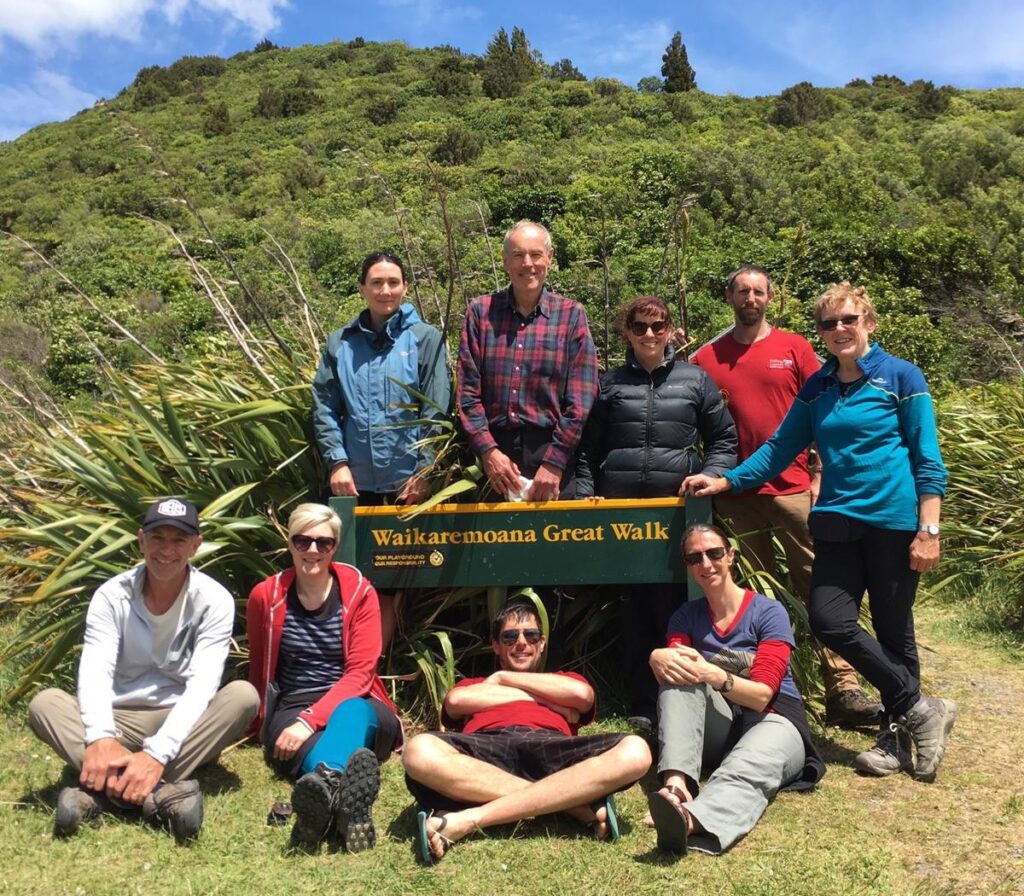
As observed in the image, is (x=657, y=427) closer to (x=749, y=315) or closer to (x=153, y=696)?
(x=749, y=315)

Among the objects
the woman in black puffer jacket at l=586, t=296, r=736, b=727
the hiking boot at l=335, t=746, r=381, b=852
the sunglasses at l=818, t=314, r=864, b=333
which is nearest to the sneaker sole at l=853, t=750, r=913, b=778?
the woman in black puffer jacket at l=586, t=296, r=736, b=727

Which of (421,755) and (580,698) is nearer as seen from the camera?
(421,755)

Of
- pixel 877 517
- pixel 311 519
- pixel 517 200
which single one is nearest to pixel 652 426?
pixel 877 517

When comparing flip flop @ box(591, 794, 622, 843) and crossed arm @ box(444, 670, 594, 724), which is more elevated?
crossed arm @ box(444, 670, 594, 724)

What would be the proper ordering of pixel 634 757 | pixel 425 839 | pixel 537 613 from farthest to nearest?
pixel 537 613 → pixel 634 757 → pixel 425 839

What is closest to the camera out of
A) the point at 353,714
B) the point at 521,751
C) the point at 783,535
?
the point at 521,751

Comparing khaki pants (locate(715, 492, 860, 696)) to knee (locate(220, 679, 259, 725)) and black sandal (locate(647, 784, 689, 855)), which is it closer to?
black sandal (locate(647, 784, 689, 855))

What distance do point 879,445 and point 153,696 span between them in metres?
2.83

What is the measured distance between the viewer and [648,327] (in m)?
3.92

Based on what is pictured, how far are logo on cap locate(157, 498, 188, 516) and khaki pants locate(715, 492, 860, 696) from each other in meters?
2.27

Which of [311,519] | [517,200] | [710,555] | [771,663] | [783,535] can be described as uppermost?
[517,200]

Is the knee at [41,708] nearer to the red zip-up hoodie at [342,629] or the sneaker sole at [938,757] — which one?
the red zip-up hoodie at [342,629]

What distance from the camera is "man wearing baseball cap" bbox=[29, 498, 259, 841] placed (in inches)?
122

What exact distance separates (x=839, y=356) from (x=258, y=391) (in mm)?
2698
